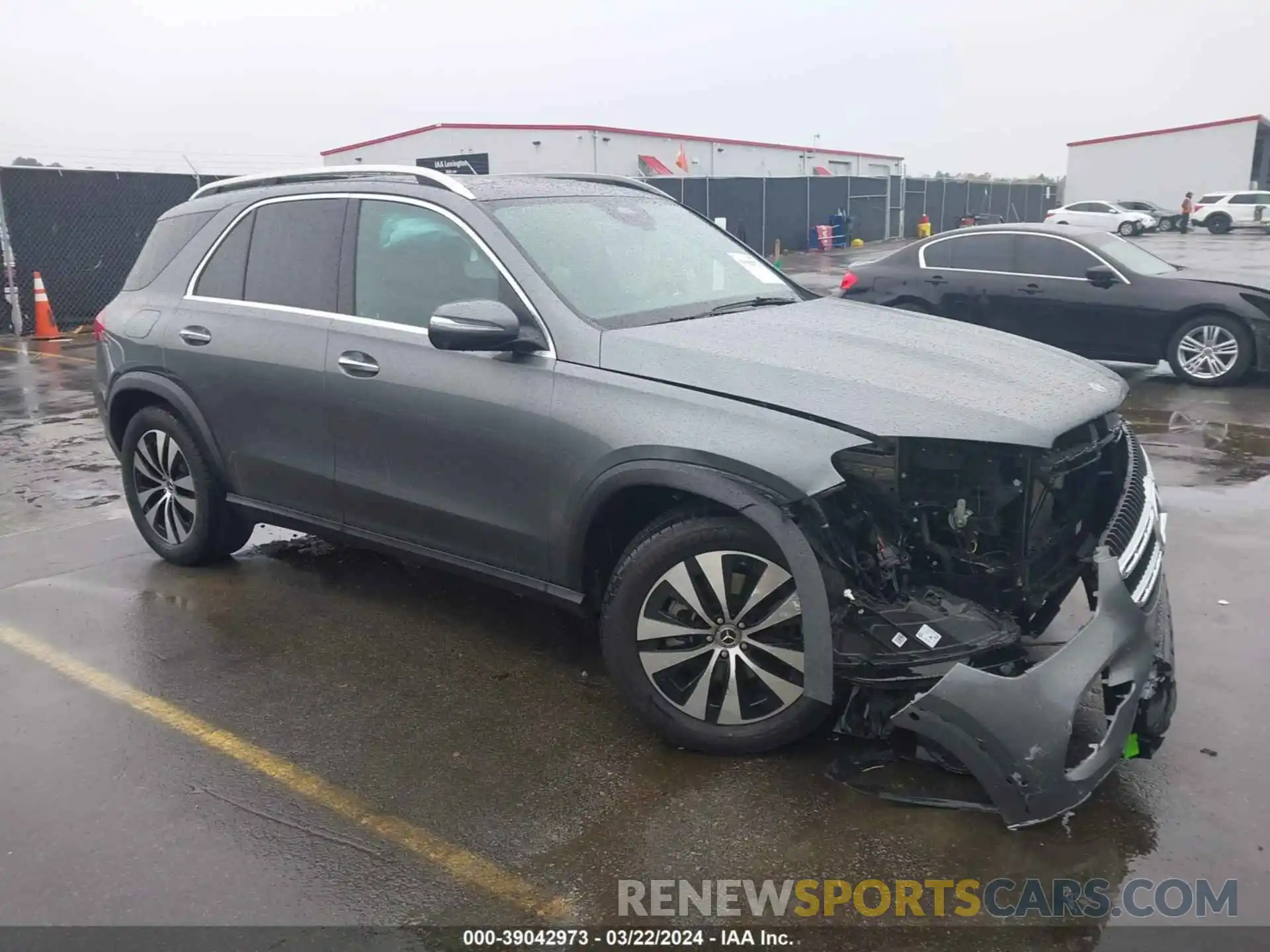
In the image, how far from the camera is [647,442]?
138 inches

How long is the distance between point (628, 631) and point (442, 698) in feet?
3.07

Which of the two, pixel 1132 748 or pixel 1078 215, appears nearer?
pixel 1132 748

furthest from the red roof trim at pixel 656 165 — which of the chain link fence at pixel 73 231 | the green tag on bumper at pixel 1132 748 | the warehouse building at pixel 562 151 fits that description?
the green tag on bumper at pixel 1132 748

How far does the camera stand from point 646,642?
3551 millimetres

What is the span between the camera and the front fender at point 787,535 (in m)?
3.18

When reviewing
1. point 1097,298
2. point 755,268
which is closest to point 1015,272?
point 1097,298

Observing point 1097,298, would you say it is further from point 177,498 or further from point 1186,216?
point 1186,216

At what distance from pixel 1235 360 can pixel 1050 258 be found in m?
1.86

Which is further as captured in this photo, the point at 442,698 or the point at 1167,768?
the point at 442,698

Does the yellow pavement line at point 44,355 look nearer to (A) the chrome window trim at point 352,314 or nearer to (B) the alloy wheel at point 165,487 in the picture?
(B) the alloy wheel at point 165,487

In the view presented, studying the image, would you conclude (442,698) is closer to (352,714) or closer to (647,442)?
(352,714)

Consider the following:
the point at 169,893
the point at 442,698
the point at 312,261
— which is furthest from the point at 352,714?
the point at 312,261

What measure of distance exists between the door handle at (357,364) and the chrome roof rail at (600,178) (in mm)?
1177

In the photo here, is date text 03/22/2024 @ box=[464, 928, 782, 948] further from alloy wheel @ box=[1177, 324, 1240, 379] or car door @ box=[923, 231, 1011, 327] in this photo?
alloy wheel @ box=[1177, 324, 1240, 379]
